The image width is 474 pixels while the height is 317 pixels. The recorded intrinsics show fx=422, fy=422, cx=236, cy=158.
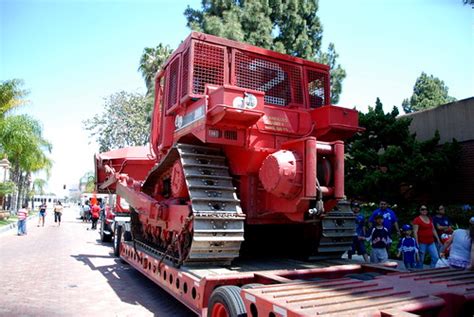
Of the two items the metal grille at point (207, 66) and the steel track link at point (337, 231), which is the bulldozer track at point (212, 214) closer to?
the metal grille at point (207, 66)

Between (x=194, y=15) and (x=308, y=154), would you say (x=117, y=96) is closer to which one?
(x=194, y=15)

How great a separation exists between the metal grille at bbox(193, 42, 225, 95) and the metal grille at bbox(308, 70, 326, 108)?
1.66 metres

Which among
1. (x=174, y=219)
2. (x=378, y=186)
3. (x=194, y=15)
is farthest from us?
(x=194, y=15)

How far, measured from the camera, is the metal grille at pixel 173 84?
6.81m

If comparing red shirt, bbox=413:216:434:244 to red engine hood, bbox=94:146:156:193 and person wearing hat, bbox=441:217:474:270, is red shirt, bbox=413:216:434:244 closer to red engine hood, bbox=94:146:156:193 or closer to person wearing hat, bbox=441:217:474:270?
person wearing hat, bbox=441:217:474:270

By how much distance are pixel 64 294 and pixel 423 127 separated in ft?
45.7

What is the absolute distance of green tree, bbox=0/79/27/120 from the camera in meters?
25.5

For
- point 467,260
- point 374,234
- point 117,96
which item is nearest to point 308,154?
point 467,260

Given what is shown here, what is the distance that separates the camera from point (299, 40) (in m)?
27.9

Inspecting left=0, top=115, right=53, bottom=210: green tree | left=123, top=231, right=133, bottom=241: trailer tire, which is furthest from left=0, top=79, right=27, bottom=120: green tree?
left=123, top=231, right=133, bottom=241: trailer tire

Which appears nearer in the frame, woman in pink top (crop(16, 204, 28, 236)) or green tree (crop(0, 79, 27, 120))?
woman in pink top (crop(16, 204, 28, 236))

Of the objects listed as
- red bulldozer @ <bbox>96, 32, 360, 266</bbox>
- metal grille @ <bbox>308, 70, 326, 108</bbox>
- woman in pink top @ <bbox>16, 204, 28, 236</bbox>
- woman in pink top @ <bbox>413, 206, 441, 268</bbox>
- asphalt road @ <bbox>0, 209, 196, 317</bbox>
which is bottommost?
asphalt road @ <bbox>0, 209, 196, 317</bbox>

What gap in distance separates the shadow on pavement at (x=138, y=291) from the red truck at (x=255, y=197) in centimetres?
48

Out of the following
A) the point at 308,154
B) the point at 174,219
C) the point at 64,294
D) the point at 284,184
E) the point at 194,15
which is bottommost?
the point at 64,294
